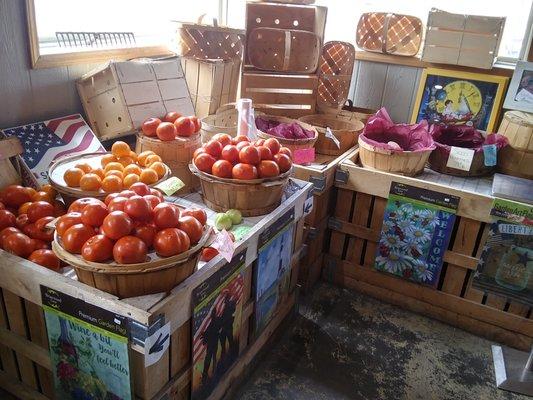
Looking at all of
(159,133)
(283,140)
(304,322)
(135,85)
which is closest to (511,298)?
(304,322)

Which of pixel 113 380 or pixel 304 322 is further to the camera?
pixel 304 322

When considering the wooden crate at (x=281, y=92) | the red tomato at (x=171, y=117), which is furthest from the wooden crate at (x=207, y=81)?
the red tomato at (x=171, y=117)

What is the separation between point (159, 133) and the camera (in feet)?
8.21

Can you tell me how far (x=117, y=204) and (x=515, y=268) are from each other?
2.54 metres

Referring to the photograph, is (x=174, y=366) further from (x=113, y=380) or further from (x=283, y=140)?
(x=283, y=140)

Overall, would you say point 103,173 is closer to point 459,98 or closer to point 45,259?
point 45,259

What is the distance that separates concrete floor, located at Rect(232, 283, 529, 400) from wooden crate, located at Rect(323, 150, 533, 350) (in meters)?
0.12

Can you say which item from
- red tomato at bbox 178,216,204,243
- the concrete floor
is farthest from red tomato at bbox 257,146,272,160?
the concrete floor

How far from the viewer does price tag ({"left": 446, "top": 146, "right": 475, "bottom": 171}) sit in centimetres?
322

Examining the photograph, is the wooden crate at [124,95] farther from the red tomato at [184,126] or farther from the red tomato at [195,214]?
the red tomato at [195,214]

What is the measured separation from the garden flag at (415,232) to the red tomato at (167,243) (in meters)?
1.92

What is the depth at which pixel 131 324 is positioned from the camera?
62.9 inches

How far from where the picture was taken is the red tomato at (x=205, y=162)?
2293mm

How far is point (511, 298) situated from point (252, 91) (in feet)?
7.80
